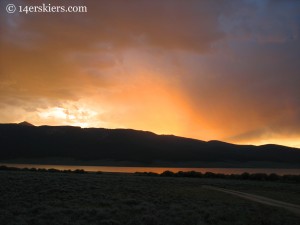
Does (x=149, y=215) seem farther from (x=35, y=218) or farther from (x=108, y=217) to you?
(x=35, y=218)

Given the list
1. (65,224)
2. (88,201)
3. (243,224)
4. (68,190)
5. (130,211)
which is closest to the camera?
(65,224)

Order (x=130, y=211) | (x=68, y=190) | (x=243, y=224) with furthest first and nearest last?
(x=68, y=190) → (x=130, y=211) → (x=243, y=224)

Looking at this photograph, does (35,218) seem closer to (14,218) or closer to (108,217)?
(14,218)

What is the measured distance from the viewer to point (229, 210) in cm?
2344

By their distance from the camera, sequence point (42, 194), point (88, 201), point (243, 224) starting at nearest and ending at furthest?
point (243, 224), point (88, 201), point (42, 194)

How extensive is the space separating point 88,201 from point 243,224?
11384 mm

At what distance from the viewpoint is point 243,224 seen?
63.3 feet

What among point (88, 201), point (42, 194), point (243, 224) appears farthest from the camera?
point (42, 194)

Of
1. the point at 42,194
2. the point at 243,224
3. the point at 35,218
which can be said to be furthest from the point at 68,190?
the point at 243,224

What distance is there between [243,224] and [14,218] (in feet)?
36.9

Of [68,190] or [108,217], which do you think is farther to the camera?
[68,190]

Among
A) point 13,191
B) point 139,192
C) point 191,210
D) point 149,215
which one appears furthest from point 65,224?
point 139,192

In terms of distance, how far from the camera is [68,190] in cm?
3231

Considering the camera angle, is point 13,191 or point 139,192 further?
point 139,192
